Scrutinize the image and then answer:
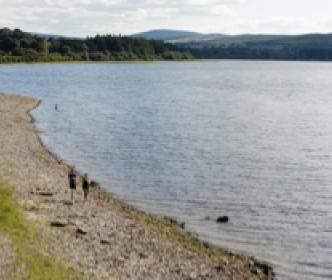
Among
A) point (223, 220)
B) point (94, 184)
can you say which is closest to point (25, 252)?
point (223, 220)

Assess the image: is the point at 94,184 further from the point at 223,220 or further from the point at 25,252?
the point at 25,252

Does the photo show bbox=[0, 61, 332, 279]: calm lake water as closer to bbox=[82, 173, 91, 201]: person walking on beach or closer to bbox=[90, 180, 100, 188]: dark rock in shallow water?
bbox=[90, 180, 100, 188]: dark rock in shallow water

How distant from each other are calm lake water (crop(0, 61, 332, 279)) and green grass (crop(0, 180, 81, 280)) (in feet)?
34.5

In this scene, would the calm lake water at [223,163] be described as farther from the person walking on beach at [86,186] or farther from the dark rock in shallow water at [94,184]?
the person walking on beach at [86,186]

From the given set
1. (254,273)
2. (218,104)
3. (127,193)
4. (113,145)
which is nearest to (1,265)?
(254,273)

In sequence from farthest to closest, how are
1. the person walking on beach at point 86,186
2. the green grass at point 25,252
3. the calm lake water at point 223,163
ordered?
1. the person walking on beach at point 86,186
2. the calm lake water at point 223,163
3. the green grass at point 25,252

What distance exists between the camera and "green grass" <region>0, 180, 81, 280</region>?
2203 centimetres

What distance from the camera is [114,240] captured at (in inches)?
1178

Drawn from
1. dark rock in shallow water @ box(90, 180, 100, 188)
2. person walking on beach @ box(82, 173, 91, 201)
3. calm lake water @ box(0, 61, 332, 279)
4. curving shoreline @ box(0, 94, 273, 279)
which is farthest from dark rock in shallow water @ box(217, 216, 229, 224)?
dark rock in shallow water @ box(90, 180, 100, 188)

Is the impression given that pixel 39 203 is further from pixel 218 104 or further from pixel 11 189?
pixel 218 104

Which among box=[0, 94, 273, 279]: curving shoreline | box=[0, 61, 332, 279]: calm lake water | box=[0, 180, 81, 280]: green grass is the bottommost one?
box=[0, 61, 332, 279]: calm lake water

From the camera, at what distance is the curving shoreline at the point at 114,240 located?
2598 cm

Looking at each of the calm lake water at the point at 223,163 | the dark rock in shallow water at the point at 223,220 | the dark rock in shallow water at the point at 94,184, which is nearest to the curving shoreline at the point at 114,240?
the dark rock in shallow water at the point at 94,184

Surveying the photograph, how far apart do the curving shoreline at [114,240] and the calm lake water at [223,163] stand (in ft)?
6.01
